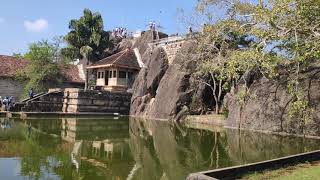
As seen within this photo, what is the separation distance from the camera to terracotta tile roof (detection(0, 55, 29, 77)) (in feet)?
146

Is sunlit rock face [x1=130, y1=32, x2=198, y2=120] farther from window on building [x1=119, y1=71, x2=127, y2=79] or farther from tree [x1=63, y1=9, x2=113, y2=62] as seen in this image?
tree [x1=63, y1=9, x2=113, y2=62]

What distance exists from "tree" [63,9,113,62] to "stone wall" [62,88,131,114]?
10532mm

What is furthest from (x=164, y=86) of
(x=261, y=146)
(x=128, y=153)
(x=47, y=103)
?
(x=128, y=153)

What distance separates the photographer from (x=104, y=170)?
476 inches

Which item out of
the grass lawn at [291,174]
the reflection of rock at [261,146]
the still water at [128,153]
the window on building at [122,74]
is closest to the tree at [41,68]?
the window on building at [122,74]

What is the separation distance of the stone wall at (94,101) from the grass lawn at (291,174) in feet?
101

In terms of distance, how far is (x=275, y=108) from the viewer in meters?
24.4

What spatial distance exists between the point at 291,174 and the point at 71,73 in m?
43.4

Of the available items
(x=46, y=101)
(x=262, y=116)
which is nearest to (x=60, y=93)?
(x=46, y=101)

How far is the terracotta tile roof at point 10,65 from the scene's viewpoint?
146 feet

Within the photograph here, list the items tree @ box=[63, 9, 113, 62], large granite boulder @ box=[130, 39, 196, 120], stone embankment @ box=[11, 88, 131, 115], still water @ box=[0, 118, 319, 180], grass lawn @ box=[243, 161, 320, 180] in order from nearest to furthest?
1. grass lawn @ box=[243, 161, 320, 180]
2. still water @ box=[0, 118, 319, 180]
3. large granite boulder @ box=[130, 39, 196, 120]
4. stone embankment @ box=[11, 88, 131, 115]
5. tree @ box=[63, 9, 113, 62]

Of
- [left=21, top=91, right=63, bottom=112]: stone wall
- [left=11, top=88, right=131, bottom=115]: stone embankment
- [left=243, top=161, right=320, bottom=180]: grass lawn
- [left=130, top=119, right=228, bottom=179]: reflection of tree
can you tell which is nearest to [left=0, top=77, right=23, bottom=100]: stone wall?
[left=11, top=88, right=131, bottom=115]: stone embankment

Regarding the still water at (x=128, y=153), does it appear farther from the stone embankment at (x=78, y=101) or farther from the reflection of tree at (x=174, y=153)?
the stone embankment at (x=78, y=101)

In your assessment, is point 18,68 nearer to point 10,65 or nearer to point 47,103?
point 10,65
